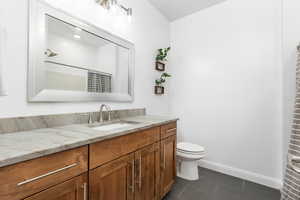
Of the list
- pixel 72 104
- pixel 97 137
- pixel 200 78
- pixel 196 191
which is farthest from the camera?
pixel 200 78

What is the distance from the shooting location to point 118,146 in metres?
1.08

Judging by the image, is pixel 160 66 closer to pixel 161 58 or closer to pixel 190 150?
pixel 161 58

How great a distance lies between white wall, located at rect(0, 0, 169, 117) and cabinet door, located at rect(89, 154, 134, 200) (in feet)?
2.11

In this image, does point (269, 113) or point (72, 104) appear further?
point (269, 113)

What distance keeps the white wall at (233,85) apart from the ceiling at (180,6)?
102 millimetres

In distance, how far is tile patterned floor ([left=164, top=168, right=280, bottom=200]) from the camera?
175 cm

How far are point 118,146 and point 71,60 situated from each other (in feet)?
2.88

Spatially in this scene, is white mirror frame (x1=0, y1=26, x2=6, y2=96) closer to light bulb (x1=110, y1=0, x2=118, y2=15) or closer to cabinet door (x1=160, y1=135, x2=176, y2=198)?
light bulb (x1=110, y1=0, x2=118, y2=15)

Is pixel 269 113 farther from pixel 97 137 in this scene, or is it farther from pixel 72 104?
pixel 72 104

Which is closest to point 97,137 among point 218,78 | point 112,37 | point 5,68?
point 5,68

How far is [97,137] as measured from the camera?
2.95 ft

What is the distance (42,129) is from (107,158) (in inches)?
21.1

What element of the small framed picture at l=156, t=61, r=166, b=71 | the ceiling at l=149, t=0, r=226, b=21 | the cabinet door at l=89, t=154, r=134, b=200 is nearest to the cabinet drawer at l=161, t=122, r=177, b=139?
the cabinet door at l=89, t=154, r=134, b=200

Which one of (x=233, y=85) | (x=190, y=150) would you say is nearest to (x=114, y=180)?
(x=190, y=150)
